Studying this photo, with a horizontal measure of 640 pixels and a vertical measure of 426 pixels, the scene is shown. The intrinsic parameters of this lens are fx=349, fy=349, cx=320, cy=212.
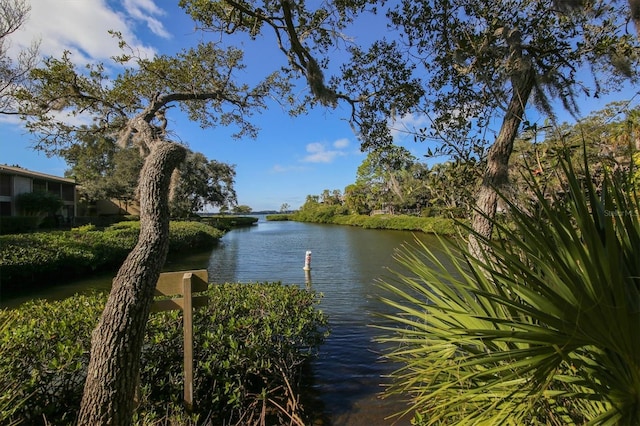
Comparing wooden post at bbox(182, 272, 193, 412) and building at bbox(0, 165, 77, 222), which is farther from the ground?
building at bbox(0, 165, 77, 222)

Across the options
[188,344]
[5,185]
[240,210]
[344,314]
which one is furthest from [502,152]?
[240,210]

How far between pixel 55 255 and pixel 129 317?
11758 millimetres

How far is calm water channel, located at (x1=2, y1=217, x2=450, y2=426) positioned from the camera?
4066 millimetres

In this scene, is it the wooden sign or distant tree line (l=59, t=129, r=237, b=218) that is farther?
distant tree line (l=59, t=129, r=237, b=218)

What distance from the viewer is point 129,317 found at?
203cm

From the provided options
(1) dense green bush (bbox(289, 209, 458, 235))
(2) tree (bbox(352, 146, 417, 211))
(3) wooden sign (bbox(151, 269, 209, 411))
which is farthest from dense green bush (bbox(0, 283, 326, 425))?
(1) dense green bush (bbox(289, 209, 458, 235))

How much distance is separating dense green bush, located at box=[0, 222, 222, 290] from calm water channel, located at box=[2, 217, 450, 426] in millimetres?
952

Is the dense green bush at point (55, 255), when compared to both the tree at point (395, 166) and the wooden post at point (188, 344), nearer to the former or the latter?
the wooden post at point (188, 344)

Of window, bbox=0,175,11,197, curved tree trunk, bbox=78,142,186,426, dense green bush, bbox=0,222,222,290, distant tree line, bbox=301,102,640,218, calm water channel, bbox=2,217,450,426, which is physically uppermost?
window, bbox=0,175,11,197

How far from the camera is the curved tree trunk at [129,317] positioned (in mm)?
1952

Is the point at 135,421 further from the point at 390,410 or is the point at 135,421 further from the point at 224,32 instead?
the point at 224,32

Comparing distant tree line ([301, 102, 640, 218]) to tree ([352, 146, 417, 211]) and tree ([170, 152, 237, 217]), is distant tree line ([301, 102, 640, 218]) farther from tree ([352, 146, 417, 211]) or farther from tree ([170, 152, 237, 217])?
tree ([170, 152, 237, 217])

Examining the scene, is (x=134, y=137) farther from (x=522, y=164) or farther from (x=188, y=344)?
(x=522, y=164)

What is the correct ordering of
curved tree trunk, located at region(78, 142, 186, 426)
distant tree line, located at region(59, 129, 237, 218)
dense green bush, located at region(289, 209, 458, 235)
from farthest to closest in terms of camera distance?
1. dense green bush, located at region(289, 209, 458, 235)
2. distant tree line, located at region(59, 129, 237, 218)
3. curved tree trunk, located at region(78, 142, 186, 426)
